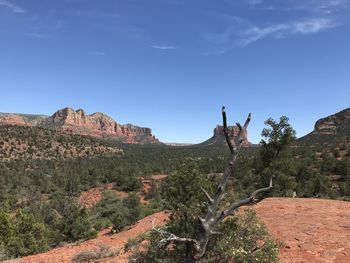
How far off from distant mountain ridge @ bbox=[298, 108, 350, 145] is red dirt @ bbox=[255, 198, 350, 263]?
88.3 m

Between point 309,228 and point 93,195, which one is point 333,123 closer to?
point 93,195

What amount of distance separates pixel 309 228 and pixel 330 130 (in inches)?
4609

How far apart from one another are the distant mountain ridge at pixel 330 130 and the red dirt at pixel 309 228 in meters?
88.3

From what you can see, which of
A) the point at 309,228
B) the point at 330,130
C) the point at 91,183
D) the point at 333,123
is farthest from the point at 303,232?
the point at 333,123

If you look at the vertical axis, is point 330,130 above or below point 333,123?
below

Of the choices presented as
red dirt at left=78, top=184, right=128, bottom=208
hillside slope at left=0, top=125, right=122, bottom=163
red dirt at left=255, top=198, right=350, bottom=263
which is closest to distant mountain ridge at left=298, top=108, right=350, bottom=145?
hillside slope at left=0, top=125, right=122, bottom=163

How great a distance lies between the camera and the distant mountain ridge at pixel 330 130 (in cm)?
11069

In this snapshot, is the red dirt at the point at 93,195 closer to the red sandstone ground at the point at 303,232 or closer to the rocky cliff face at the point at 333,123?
the red sandstone ground at the point at 303,232

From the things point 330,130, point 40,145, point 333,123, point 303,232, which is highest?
point 333,123

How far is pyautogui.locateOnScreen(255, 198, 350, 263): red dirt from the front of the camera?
559 inches

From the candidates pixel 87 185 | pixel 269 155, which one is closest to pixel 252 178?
pixel 269 155

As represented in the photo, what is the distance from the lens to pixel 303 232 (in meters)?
17.1

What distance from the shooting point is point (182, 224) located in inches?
478

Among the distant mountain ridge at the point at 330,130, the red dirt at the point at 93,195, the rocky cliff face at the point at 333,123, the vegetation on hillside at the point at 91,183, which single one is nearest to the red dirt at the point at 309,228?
the vegetation on hillside at the point at 91,183
